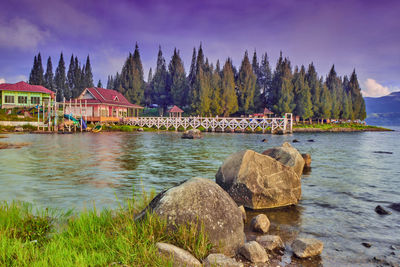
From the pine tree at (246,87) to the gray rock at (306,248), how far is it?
64798mm

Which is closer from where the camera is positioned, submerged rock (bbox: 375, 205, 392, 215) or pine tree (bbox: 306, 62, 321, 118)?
submerged rock (bbox: 375, 205, 392, 215)

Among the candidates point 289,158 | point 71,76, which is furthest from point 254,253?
point 71,76

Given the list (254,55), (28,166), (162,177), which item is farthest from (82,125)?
(254,55)

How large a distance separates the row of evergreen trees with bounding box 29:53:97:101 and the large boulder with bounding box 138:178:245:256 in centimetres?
7771

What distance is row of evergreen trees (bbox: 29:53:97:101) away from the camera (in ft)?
239

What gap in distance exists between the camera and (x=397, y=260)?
203 inches

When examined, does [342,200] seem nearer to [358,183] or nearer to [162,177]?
[358,183]

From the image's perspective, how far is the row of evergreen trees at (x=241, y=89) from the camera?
6562cm

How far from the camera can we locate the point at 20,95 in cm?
5050

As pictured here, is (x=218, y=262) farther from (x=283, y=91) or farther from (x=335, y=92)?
(x=335, y=92)

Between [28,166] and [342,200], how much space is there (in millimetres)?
13888

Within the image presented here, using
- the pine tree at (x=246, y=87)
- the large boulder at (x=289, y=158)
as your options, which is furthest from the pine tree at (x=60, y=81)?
the large boulder at (x=289, y=158)

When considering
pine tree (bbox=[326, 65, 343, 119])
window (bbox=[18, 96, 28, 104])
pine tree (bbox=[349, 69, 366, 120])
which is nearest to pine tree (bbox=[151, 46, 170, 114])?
window (bbox=[18, 96, 28, 104])

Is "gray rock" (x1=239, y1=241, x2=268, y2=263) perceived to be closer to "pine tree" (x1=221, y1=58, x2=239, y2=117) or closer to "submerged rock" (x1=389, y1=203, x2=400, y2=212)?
"submerged rock" (x1=389, y1=203, x2=400, y2=212)
